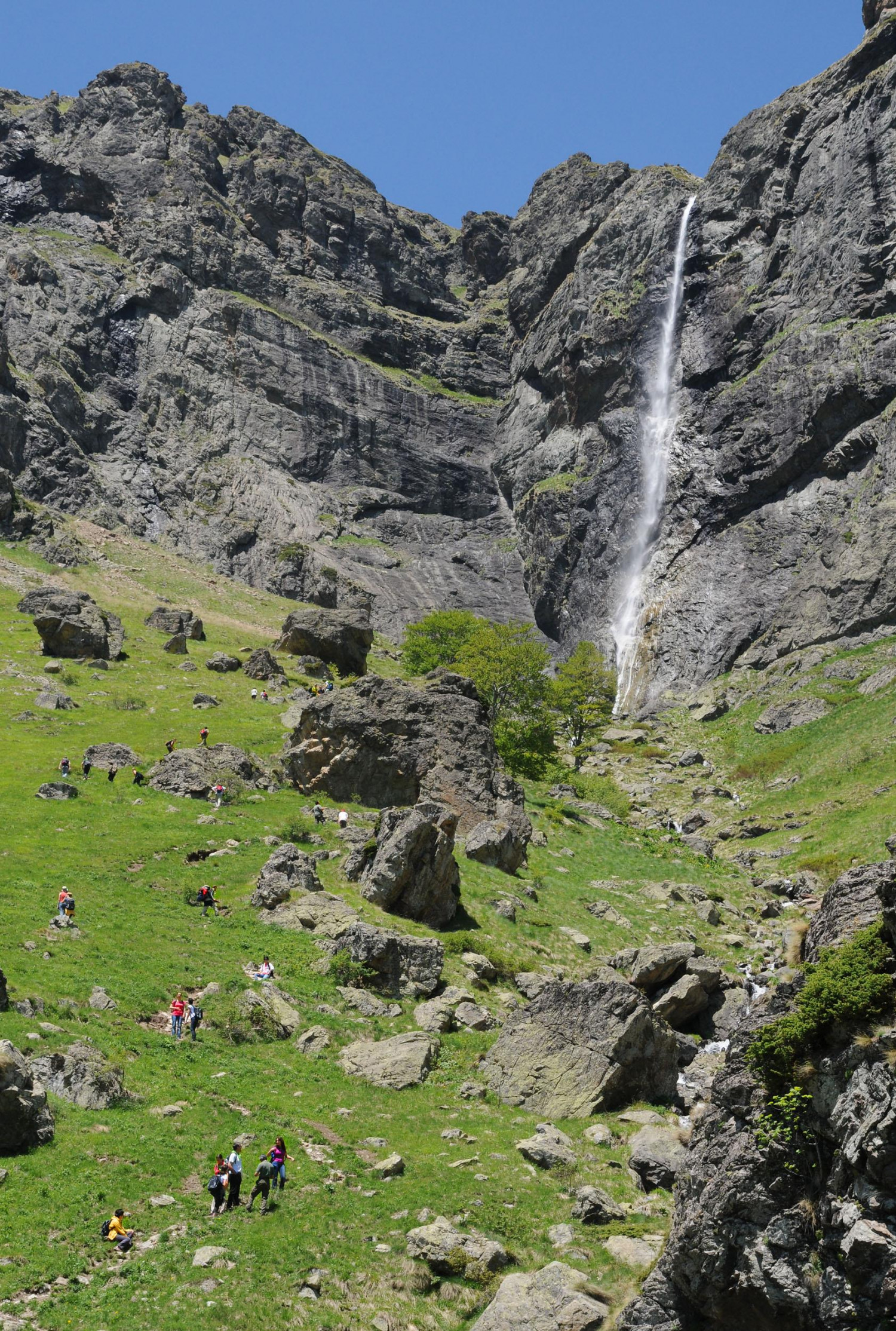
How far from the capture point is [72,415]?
123 metres

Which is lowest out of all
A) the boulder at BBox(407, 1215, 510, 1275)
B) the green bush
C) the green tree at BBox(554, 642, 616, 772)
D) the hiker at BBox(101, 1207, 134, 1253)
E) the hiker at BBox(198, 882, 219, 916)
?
the hiker at BBox(101, 1207, 134, 1253)

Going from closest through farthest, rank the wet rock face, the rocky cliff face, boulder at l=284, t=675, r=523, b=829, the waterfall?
boulder at l=284, t=675, r=523, b=829
the rocky cliff face
the waterfall
the wet rock face

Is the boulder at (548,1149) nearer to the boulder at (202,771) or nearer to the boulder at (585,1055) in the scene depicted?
the boulder at (585,1055)

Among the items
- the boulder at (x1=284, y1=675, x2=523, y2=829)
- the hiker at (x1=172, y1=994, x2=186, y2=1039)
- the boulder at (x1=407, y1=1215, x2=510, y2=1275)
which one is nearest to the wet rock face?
the boulder at (x1=284, y1=675, x2=523, y2=829)

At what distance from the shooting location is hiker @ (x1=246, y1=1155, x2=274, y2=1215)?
641 inches

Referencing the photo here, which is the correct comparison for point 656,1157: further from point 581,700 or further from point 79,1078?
point 581,700

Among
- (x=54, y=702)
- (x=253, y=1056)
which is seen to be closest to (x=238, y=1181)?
(x=253, y=1056)

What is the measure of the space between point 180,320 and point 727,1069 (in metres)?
145

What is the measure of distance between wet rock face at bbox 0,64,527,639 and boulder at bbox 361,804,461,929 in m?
77.9

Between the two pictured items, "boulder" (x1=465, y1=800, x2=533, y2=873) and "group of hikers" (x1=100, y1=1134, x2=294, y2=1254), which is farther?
"boulder" (x1=465, y1=800, x2=533, y2=873)

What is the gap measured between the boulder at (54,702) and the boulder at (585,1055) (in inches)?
1578

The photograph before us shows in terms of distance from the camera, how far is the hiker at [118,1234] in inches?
576

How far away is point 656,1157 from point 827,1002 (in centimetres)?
874

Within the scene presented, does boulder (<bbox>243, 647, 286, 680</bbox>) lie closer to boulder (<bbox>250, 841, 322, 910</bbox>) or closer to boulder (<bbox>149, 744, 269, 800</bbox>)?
boulder (<bbox>149, 744, 269, 800</bbox>)
